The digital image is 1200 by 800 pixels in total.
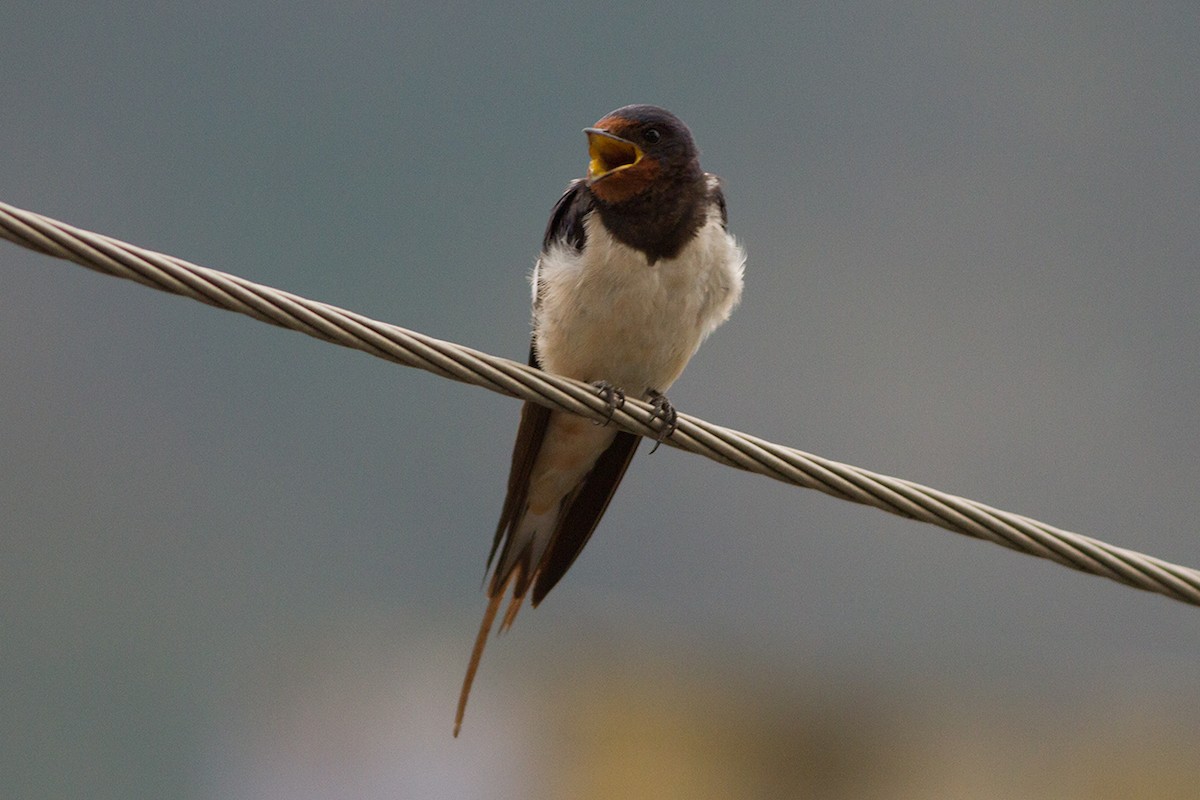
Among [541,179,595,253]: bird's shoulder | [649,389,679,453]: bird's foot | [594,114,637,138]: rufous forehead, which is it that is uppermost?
[594,114,637,138]: rufous forehead

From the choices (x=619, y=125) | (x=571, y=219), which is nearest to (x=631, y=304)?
(x=571, y=219)

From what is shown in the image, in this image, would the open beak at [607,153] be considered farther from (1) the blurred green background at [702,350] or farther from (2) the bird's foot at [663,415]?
(1) the blurred green background at [702,350]

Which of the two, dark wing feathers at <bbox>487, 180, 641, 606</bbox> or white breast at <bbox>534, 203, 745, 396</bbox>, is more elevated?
white breast at <bbox>534, 203, 745, 396</bbox>

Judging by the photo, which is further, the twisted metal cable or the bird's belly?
the bird's belly

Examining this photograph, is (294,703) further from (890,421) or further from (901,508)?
(901,508)

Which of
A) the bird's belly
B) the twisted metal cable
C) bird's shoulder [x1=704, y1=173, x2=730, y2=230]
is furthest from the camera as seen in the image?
bird's shoulder [x1=704, y1=173, x2=730, y2=230]

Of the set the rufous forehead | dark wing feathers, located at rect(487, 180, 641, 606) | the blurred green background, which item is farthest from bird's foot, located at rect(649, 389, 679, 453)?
the blurred green background

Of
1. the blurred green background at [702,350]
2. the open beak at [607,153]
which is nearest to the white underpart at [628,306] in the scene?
the open beak at [607,153]

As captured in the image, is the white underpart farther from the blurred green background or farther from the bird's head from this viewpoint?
the blurred green background
